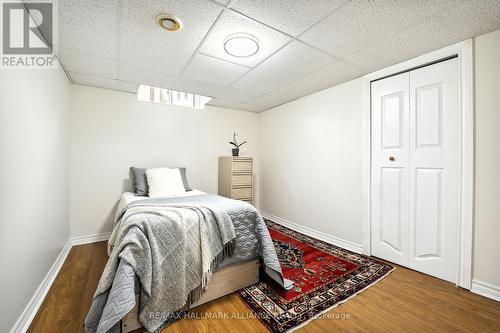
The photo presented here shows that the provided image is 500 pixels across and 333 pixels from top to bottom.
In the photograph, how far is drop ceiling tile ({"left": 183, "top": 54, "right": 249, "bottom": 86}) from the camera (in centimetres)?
214

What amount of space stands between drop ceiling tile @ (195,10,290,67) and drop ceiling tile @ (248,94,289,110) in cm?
120

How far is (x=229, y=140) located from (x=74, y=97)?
2.34 metres

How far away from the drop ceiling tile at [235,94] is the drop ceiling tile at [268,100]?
0.46 feet

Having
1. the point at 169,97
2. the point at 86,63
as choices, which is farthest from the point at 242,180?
the point at 86,63

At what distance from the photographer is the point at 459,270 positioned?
1767 millimetres

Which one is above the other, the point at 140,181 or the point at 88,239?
the point at 140,181

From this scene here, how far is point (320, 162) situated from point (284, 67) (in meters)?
1.44

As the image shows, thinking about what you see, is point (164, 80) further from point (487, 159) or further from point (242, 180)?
point (487, 159)

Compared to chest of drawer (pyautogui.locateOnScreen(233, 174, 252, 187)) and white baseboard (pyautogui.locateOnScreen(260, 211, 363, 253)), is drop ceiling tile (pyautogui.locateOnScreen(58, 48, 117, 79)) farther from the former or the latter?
white baseboard (pyautogui.locateOnScreen(260, 211, 363, 253))

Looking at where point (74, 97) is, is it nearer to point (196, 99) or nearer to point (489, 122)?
point (196, 99)

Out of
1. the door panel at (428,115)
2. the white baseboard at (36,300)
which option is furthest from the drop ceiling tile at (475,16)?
the white baseboard at (36,300)

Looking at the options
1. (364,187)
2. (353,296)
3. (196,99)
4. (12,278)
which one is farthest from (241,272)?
(196,99)

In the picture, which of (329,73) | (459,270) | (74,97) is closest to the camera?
(459,270)

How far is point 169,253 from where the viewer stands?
1.41 m
